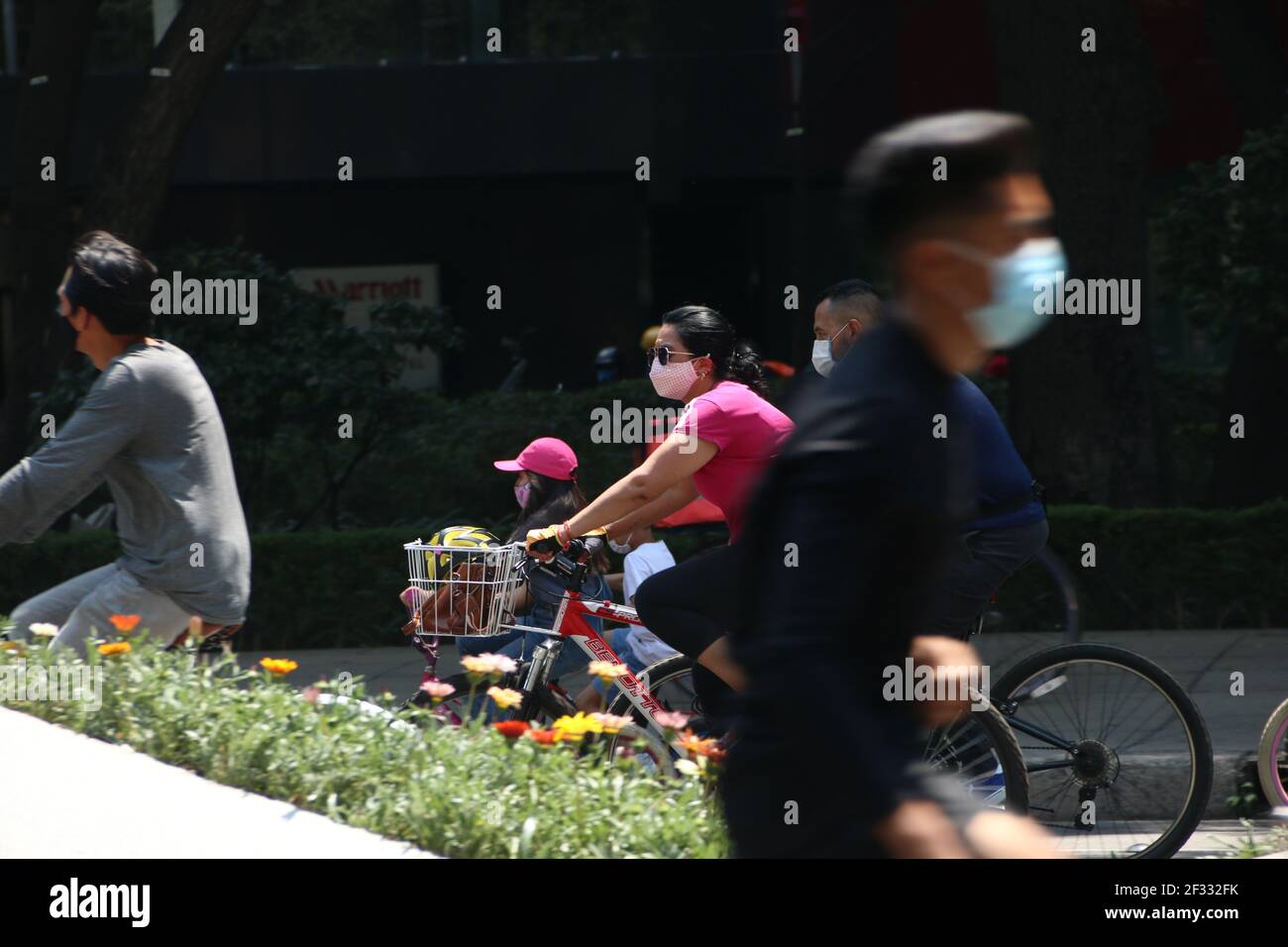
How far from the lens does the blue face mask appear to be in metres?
2.14

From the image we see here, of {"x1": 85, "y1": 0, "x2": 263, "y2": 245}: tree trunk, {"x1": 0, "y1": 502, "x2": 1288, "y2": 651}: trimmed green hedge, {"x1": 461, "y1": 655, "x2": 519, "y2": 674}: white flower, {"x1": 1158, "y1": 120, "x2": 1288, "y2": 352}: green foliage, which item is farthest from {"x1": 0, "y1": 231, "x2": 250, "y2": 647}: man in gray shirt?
{"x1": 1158, "y1": 120, "x2": 1288, "y2": 352}: green foliage

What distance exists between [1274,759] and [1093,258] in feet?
19.3

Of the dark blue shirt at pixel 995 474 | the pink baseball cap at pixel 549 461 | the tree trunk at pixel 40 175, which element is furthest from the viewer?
the tree trunk at pixel 40 175

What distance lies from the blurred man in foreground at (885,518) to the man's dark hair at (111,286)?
301 cm

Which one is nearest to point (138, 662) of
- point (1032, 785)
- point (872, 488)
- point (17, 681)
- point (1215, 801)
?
point (17, 681)

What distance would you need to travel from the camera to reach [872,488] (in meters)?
2.06

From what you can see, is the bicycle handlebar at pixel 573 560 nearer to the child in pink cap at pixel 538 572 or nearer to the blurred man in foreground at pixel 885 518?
the child in pink cap at pixel 538 572

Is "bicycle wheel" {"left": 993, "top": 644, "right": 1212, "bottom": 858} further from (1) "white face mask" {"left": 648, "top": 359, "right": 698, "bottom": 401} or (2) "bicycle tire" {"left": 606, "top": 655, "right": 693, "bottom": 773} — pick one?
(1) "white face mask" {"left": 648, "top": 359, "right": 698, "bottom": 401}

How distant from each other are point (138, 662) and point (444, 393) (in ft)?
50.0

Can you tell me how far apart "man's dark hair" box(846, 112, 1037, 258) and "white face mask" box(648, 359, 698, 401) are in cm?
335

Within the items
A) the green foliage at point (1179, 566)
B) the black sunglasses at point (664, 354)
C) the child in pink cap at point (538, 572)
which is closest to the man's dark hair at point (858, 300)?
the black sunglasses at point (664, 354)

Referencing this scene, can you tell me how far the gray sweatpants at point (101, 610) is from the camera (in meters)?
4.86

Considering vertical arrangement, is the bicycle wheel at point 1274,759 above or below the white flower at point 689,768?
below

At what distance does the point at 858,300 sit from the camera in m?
6.06
